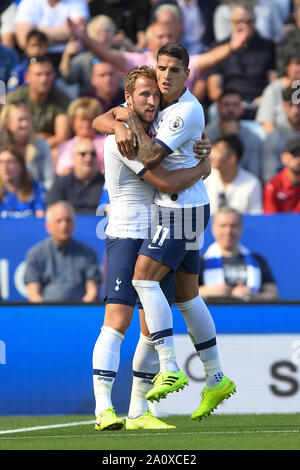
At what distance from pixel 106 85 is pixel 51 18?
1.31m

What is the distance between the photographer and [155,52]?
11.3 metres

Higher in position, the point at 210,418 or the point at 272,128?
the point at 272,128

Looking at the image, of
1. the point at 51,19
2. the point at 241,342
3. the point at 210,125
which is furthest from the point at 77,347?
the point at 51,19

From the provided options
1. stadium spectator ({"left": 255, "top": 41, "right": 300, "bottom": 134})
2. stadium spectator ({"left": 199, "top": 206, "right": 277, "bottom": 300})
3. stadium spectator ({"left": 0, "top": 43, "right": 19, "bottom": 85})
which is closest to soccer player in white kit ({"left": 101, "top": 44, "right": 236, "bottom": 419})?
stadium spectator ({"left": 199, "top": 206, "right": 277, "bottom": 300})

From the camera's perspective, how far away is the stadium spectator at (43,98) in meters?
11.3

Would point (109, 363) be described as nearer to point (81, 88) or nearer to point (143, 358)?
point (143, 358)

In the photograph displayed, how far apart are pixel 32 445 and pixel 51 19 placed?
7734 millimetres

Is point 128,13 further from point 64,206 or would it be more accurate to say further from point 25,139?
point 64,206

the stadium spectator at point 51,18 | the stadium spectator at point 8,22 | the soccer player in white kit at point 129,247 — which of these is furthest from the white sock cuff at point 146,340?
the stadium spectator at point 8,22

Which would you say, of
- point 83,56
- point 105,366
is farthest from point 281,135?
point 105,366

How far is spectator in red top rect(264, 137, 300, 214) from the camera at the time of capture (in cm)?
1053

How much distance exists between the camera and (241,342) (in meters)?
8.14

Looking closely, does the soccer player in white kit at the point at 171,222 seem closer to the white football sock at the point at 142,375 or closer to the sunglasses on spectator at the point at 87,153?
the white football sock at the point at 142,375

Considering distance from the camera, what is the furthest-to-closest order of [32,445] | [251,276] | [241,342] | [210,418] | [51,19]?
[51,19], [251,276], [241,342], [210,418], [32,445]
